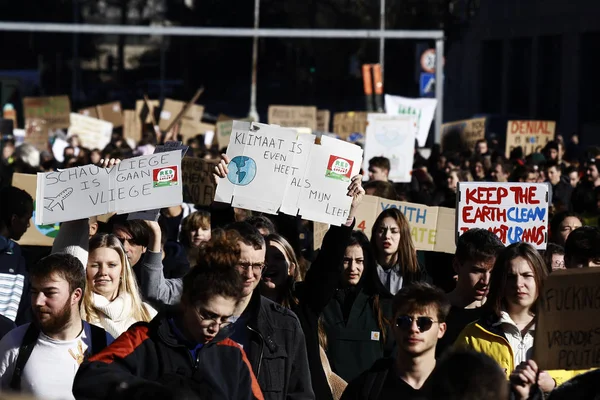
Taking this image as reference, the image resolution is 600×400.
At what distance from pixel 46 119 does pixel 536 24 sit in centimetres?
1900

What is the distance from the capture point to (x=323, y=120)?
23094mm

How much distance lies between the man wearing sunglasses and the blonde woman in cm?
120

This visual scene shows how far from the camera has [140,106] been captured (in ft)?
78.2

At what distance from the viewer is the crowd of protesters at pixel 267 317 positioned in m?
3.92

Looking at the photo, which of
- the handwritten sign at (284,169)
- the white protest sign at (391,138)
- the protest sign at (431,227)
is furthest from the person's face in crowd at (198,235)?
the white protest sign at (391,138)

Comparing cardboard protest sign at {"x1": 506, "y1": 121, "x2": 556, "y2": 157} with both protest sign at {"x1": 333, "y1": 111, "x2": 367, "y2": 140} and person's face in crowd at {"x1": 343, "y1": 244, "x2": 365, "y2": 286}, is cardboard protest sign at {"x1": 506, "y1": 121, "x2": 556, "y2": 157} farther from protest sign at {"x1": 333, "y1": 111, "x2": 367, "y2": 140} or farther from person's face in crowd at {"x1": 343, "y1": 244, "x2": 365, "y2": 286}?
person's face in crowd at {"x1": 343, "y1": 244, "x2": 365, "y2": 286}

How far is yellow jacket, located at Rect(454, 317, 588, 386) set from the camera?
16.0 feet

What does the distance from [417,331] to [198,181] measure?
5518 millimetres

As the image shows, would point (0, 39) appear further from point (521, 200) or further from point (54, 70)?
point (521, 200)

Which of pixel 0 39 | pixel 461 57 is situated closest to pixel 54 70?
pixel 0 39

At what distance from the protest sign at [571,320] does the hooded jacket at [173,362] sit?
1.18 m

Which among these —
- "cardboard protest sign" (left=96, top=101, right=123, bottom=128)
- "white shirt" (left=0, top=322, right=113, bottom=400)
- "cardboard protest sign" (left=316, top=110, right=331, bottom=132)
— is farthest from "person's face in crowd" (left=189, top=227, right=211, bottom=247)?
"cardboard protest sign" (left=96, top=101, right=123, bottom=128)

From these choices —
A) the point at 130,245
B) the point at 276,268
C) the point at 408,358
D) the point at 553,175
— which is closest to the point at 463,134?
the point at 553,175

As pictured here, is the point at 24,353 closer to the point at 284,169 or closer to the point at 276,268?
the point at 276,268
